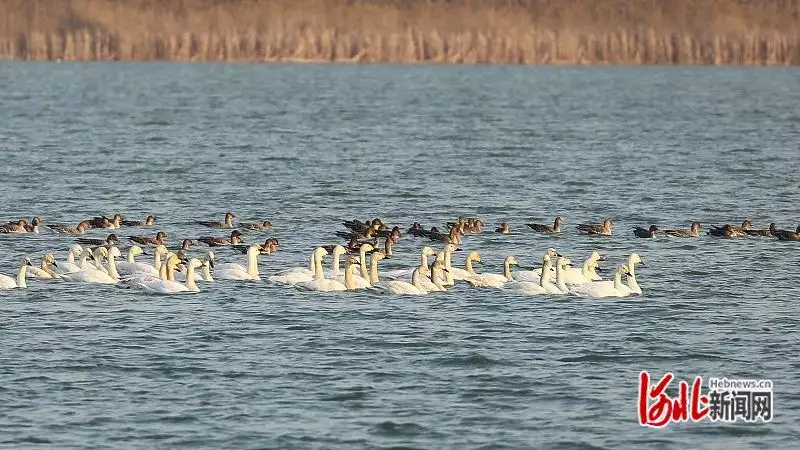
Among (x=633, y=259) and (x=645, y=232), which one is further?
(x=645, y=232)

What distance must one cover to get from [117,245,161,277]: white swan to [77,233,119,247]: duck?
2.19 m

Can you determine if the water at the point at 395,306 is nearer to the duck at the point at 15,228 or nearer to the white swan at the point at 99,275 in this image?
the white swan at the point at 99,275

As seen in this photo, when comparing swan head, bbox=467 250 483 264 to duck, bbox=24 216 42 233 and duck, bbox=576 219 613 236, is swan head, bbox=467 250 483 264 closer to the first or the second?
duck, bbox=576 219 613 236

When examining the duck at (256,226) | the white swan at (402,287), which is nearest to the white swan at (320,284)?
the white swan at (402,287)

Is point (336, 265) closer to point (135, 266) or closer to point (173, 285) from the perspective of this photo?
point (173, 285)

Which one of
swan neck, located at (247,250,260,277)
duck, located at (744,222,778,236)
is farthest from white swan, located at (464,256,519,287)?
duck, located at (744,222,778,236)

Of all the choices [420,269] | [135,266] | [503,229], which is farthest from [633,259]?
[135,266]

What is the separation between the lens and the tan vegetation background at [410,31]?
145 m

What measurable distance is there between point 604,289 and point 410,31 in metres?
119

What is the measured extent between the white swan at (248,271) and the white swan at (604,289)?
6111 mm

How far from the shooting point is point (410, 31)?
495 feet

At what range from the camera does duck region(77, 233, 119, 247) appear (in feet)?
125

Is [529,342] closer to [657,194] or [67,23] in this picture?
[657,194]

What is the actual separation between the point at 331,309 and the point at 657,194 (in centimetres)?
2246
